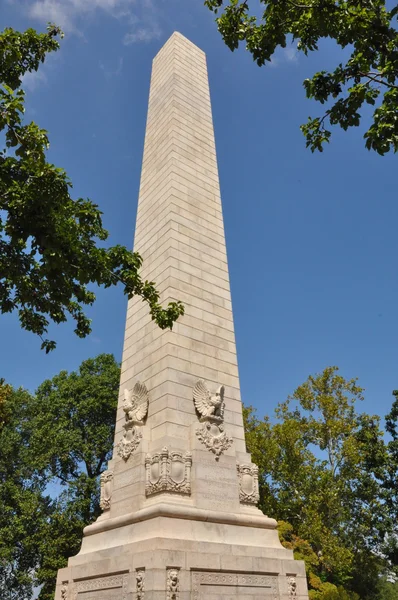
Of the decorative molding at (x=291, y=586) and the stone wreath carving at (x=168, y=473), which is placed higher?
the stone wreath carving at (x=168, y=473)

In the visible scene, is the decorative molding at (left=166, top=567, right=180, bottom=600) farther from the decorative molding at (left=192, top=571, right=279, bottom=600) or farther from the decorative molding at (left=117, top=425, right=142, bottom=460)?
the decorative molding at (left=117, top=425, right=142, bottom=460)

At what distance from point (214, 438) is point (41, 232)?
19.9 ft

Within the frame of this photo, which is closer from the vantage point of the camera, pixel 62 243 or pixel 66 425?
pixel 62 243

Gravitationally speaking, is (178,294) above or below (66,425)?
below

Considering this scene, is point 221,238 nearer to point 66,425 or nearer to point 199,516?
point 199,516

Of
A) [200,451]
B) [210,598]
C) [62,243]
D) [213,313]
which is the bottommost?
[210,598]

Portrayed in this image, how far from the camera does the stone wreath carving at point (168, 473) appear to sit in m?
10.1

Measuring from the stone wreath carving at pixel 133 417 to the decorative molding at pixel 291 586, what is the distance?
453cm

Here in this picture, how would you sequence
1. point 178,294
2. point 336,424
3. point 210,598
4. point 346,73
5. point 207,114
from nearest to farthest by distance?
1. point 210,598
2. point 346,73
3. point 178,294
4. point 207,114
5. point 336,424

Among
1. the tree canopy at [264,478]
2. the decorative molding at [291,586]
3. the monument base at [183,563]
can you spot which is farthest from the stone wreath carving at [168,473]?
the tree canopy at [264,478]

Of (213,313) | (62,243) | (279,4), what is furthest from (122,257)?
(279,4)

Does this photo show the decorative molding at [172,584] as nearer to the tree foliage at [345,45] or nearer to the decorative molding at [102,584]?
the decorative molding at [102,584]

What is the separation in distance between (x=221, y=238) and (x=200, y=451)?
23.3 feet

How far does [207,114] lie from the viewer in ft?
58.7
